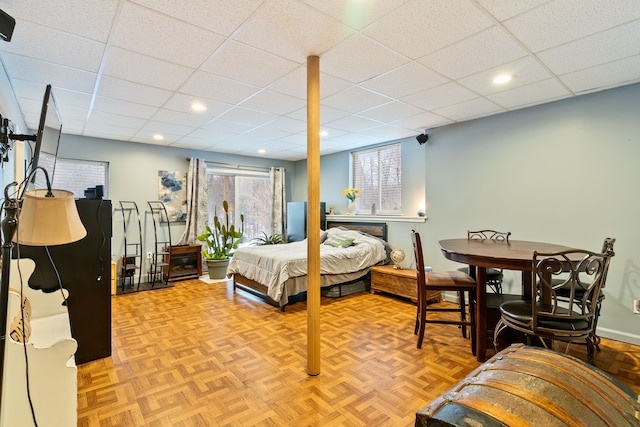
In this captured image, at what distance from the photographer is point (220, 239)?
20.0 ft

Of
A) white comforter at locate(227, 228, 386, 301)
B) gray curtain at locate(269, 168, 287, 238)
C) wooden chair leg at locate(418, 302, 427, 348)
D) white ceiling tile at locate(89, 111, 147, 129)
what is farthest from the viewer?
gray curtain at locate(269, 168, 287, 238)

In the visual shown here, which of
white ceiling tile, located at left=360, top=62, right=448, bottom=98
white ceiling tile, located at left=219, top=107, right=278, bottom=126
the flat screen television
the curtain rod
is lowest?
the flat screen television

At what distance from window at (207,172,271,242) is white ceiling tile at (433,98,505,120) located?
4136mm

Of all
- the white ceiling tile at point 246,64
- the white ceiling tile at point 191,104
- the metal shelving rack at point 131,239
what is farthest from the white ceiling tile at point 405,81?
the metal shelving rack at point 131,239

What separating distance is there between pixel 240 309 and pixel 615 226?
4073mm

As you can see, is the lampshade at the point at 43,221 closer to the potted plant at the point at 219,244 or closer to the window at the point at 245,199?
the potted plant at the point at 219,244

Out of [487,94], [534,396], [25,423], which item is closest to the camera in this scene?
[534,396]

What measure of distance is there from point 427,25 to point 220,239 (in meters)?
5.22

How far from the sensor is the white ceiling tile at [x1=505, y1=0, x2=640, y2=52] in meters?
1.74

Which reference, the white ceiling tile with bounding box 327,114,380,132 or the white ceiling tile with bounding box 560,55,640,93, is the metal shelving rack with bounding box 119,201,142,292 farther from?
the white ceiling tile with bounding box 560,55,640,93

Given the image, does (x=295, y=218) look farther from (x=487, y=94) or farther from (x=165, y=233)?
(x=487, y=94)

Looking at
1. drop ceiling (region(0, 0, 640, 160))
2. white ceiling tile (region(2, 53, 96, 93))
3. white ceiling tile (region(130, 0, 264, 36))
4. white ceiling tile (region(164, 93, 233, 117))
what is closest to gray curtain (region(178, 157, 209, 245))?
drop ceiling (region(0, 0, 640, 160))

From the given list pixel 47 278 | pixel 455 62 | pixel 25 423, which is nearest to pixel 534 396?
pixel 25 423

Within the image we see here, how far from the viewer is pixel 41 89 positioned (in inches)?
114
